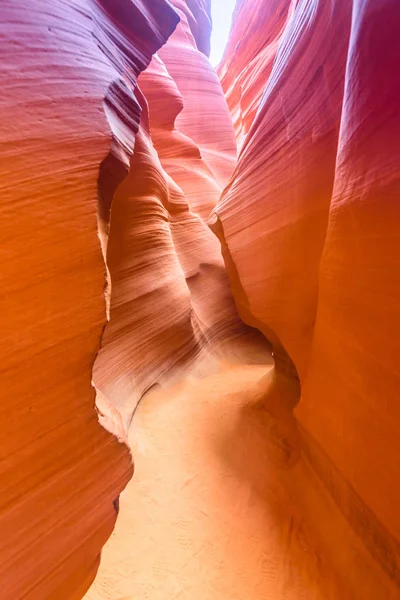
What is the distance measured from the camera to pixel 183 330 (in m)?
4.74

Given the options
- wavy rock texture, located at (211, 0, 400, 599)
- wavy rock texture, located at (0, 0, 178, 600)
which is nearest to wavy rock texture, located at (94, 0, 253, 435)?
wavy rock texture, located at (0, 0, 178, 600)

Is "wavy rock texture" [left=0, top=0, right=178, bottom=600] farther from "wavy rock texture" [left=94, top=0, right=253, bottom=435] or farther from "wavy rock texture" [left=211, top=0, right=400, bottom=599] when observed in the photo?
"wavy rock texture" [left=211, top=0, right=400, bottom=599]

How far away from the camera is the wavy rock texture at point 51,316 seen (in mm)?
1096

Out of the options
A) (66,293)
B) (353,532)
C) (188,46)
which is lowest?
(353,532)

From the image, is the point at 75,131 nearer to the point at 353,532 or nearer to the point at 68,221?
the point at 68,221

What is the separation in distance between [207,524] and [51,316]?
213 cm

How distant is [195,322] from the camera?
5355 mm

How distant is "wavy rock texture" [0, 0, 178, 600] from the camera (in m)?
1.10

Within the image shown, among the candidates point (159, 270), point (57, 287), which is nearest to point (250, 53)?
point (159, 270)

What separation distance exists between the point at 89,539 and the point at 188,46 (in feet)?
41.4

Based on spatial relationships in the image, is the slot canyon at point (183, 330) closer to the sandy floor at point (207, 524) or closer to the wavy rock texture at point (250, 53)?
the sandy floor at point (207, 524)

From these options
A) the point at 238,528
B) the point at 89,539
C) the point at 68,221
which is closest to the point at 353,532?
the point at 238,528

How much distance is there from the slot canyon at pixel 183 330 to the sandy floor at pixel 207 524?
0.01m

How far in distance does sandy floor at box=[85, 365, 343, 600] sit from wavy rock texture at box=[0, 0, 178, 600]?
90 cm
